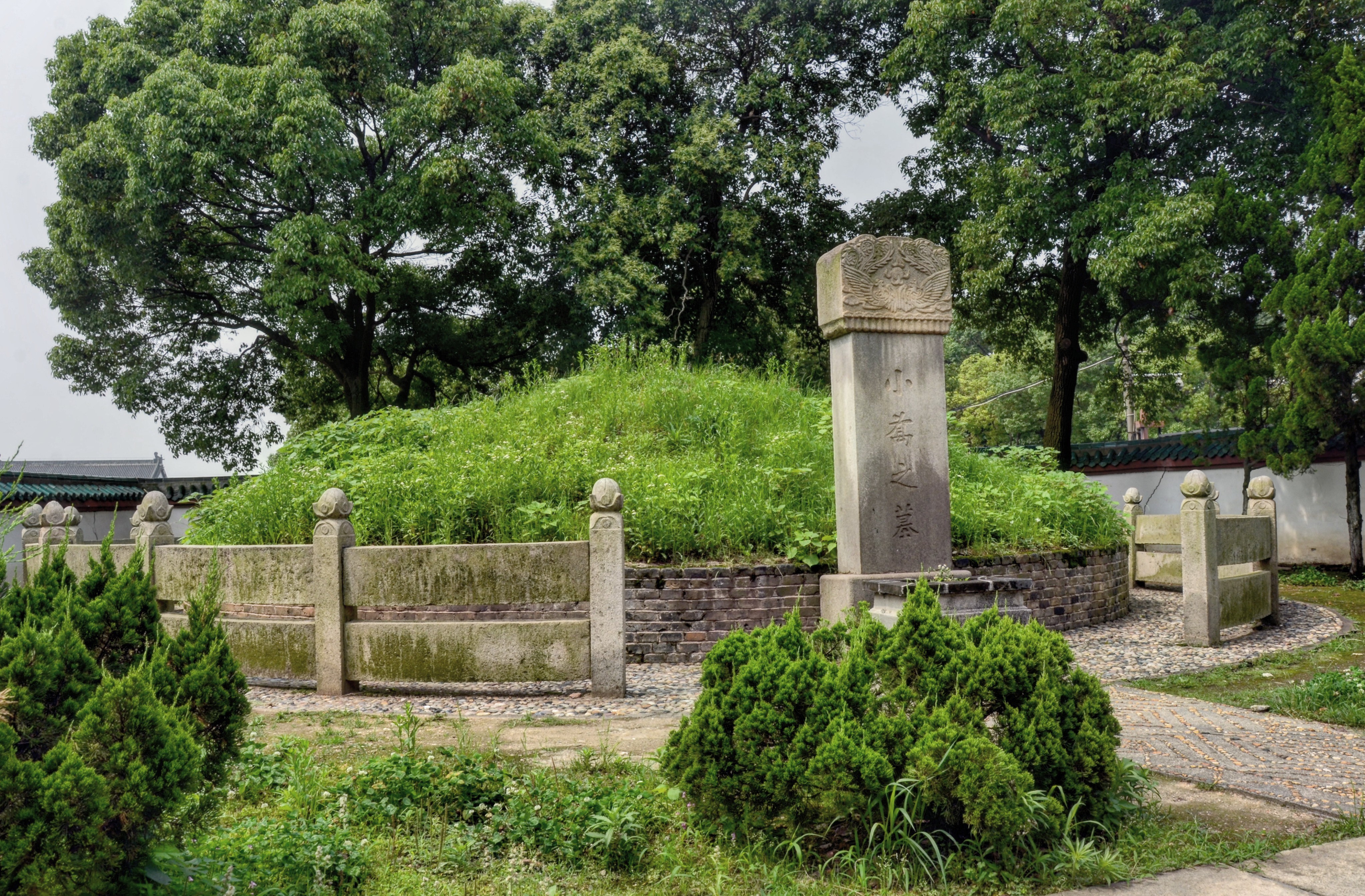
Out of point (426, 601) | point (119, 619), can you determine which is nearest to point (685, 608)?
point (426, 601)

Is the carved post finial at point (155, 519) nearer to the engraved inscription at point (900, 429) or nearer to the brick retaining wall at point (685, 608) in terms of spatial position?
the brick retaining wall at point (685, 608)

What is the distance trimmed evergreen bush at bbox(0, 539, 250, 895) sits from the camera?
6.87 feet

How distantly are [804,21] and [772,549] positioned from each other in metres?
14.9

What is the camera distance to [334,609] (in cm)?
631

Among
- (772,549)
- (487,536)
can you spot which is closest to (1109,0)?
(772,549)

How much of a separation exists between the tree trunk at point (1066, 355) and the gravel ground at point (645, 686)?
8.83 metres

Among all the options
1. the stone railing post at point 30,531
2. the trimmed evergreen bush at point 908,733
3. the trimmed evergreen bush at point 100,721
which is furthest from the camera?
the stone railing post at point 30,531

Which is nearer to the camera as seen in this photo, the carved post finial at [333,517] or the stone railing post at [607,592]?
the stone railing post at [607,592]

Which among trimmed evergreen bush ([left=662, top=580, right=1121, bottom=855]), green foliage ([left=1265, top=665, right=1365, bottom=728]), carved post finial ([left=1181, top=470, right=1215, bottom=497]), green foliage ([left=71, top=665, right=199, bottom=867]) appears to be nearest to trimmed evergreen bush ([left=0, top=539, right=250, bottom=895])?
green foliage ([left=71, top=665, right=199, bottom=867])

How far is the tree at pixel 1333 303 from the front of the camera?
42.7 ft

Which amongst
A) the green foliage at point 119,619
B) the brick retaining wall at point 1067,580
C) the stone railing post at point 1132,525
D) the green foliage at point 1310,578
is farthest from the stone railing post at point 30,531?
the green foliage at point 1310,578

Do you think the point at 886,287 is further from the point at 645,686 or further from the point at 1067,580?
the point at 1067,580

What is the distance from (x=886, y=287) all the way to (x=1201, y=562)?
4.06 m

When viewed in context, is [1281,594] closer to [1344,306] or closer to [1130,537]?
[1130,537]
